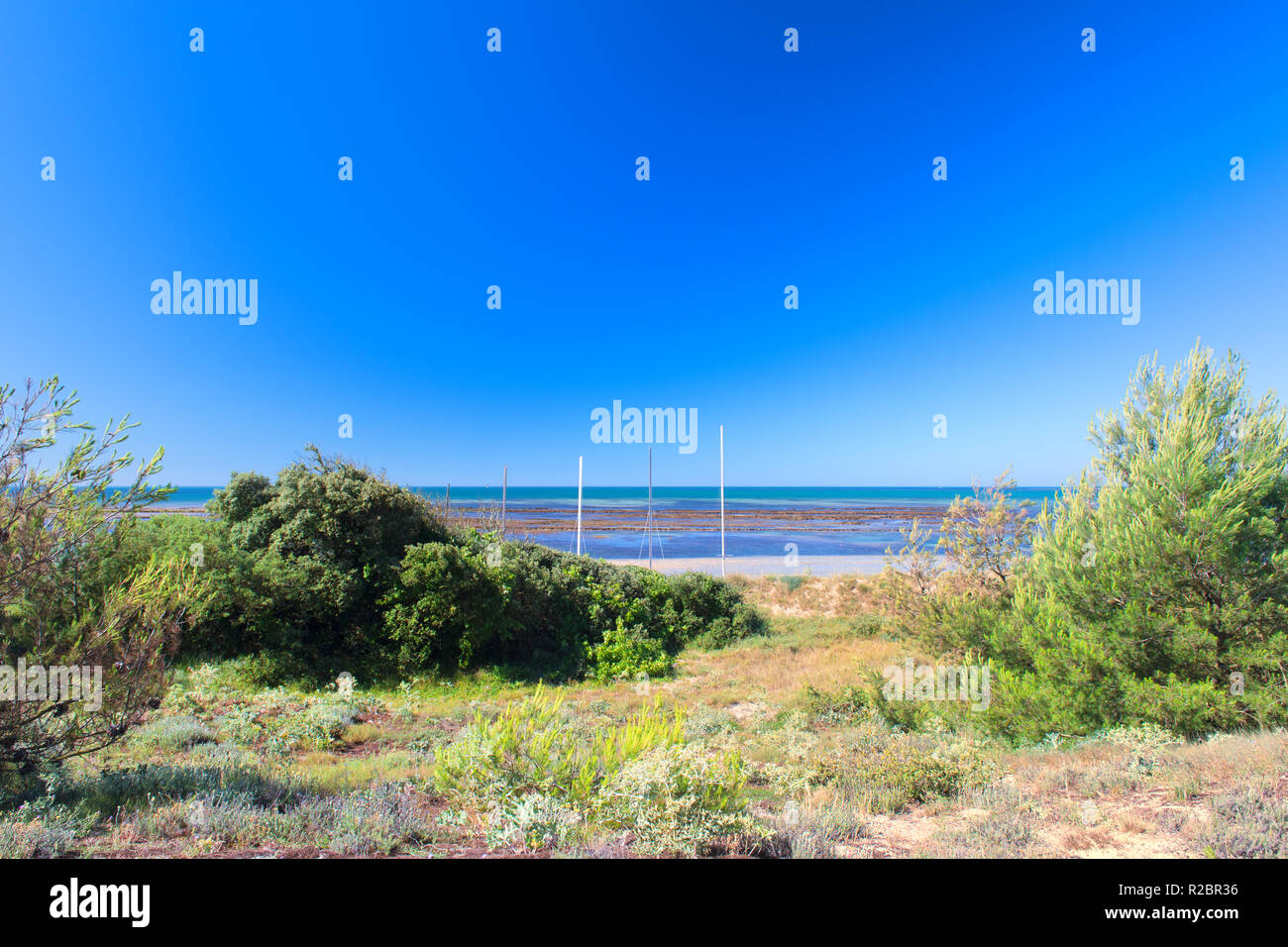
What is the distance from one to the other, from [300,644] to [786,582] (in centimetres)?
1830

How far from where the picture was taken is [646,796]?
12.2ft

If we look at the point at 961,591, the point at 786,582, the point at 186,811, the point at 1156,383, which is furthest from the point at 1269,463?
the point at 786,582

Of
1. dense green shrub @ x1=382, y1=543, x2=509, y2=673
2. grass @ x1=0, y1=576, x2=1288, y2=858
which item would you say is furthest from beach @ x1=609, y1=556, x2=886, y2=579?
grass @ x1=0, y1=576, x2=1288, y2=858

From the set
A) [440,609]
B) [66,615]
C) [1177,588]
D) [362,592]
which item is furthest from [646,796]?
[362,592]

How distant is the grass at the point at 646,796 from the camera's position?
12.0 ft

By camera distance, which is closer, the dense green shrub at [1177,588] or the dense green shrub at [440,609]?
the dense green shrub at [1177,588]

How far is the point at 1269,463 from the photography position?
7.00m

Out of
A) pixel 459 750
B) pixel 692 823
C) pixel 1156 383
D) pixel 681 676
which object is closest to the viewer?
pixel 692 823

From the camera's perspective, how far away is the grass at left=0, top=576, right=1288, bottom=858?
3652 mm

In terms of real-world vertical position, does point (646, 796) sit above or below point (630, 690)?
above

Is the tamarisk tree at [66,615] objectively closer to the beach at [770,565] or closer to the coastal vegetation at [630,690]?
Answer: the coastal vegetation at [630,690]

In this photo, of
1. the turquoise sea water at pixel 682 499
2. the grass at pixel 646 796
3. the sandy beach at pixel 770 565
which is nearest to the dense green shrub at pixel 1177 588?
the grass at pixel 646 796

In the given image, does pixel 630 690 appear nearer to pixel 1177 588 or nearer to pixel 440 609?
pixel 440 609
